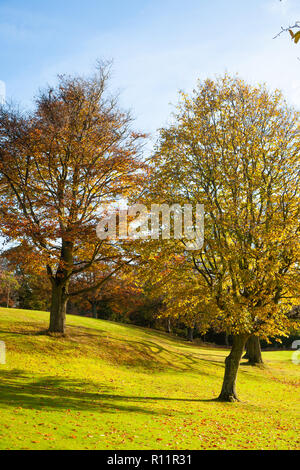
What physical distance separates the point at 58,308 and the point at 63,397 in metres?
8.93

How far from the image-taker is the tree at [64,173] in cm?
1883

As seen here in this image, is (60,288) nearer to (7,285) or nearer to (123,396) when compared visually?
(123,396)

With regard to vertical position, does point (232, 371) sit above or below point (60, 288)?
below

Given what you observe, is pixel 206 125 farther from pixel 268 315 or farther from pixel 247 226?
pixel 268 315

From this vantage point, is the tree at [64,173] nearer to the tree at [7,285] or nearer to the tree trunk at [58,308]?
the tree trunk at [58,308]

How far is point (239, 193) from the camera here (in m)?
15.8

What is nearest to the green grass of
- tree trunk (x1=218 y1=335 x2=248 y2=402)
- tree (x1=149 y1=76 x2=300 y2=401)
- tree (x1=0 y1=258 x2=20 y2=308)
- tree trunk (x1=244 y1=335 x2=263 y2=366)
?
tree trunk (x1=218 y1=335 x2=248 y2=402)

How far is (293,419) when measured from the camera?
14156 millimetres

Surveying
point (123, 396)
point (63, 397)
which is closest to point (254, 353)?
point (123, 396)

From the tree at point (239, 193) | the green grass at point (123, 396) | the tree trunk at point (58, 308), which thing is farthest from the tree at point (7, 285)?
the tree at point (239, 193)

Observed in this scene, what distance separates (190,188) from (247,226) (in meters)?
3.06

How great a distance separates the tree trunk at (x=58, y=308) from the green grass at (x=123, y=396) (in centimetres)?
71

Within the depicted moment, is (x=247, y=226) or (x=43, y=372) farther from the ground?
(x=247, y=226)
